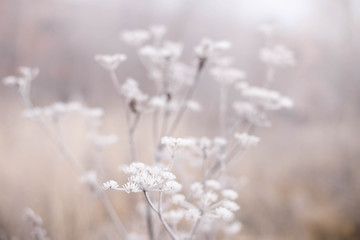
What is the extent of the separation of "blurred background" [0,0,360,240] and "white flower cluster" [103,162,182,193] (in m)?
1.04

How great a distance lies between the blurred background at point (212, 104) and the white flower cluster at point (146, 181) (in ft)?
3.41

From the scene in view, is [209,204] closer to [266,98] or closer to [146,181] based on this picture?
[146,181]

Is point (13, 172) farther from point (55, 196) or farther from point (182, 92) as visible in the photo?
point (182, 92)

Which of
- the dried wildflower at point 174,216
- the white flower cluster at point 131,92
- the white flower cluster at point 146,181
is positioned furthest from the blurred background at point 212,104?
the white flower cluster at point 146,181

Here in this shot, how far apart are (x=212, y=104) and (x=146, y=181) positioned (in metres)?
1.28

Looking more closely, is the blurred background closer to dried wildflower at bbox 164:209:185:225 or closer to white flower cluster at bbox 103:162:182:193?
dried wildflower at bbox 164:209:185:225

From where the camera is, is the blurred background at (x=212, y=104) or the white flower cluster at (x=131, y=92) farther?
the blurred background at (x=212, y=104)

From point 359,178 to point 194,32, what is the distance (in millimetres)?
987

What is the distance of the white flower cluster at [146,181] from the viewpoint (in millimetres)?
556

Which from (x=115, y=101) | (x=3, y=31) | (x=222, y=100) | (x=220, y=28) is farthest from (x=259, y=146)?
(x=3, y=31)

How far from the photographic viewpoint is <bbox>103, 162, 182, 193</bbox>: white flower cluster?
556 mm

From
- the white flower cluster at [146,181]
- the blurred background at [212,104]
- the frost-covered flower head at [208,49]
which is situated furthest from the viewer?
the blurred background at [212,104]

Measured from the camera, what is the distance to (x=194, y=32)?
184 cm

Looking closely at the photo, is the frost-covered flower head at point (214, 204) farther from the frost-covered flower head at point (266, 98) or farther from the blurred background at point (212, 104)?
the blurred background at point (212, 104)
